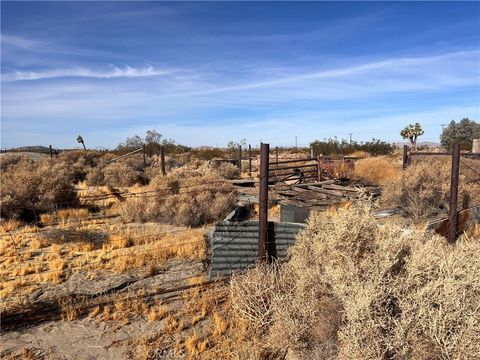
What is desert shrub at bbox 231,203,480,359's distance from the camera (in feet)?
11.2

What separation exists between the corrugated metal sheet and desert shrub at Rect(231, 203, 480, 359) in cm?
133

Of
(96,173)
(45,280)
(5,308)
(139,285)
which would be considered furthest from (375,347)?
(96,173)

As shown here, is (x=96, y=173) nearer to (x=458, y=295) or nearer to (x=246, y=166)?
(x=246, y=166)

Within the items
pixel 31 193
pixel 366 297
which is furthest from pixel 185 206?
pixel 366 297

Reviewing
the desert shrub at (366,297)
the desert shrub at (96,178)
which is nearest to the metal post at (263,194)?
the desert shrub at (366,297)

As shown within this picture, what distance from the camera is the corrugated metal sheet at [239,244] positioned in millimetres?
→ 6590

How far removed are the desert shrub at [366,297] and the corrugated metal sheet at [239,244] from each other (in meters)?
1.33

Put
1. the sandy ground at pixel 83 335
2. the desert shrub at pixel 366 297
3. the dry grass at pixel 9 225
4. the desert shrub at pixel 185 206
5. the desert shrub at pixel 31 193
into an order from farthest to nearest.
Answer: the desert shrub at pixel 31 193 < the desert shrub at pixel 185 206 < the dry grass at pixel 9 225 < the sandy ground at pixel 83 335 < the desert shrub at pixel 366 297

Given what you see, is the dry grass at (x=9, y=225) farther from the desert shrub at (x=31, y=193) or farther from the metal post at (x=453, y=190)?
the metal post at (x=453, y=190)

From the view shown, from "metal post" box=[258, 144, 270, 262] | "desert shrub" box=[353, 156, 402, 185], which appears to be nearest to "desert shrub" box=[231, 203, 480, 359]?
"metal post" box=[258, 144, 270, 262]

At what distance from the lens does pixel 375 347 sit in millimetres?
3447

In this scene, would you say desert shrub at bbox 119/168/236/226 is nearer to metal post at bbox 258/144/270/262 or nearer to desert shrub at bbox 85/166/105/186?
metal post at bbox 258/144/270/262

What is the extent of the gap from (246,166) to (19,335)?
26.1 metres

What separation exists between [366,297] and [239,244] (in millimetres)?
3238
